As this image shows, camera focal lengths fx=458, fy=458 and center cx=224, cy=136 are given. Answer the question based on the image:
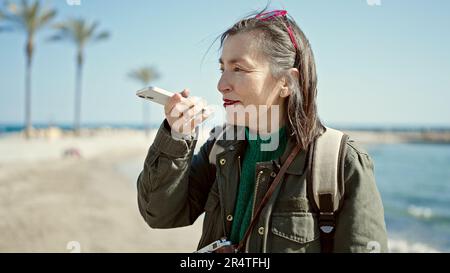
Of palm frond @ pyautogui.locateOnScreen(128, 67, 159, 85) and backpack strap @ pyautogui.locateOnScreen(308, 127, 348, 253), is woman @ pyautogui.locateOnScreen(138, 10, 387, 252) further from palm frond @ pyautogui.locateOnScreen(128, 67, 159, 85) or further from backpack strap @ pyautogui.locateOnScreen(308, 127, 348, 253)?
palm frond @ pyautogui.locateOnScreen(128, 67, 159, 85)

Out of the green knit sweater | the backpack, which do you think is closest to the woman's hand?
the green knit sweater

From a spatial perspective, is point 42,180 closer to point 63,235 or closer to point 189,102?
point 63,235

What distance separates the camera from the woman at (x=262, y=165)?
1598 millimetres

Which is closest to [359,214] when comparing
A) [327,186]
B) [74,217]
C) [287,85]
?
[327,186]

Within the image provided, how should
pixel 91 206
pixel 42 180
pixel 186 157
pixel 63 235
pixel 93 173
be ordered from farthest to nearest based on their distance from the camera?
pixel 93 173 → pixel 42 180 → pixel 91 206 → pixel 63 235 → pixel 186 157

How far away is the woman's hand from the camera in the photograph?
165 cm

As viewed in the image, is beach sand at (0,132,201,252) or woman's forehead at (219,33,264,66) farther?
beach sand at (0,132,201,252)

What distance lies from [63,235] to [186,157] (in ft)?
21.4

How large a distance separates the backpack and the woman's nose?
1.30 feet

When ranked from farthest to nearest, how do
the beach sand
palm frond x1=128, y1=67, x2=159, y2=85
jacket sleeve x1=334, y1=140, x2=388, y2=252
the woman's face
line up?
1. palm frond x1=128, y1=67, x2=159, y2=85
2. the beach sand
3. the woman's face
4. jacket sleeve x1=334, y1=140, x2=388, y2=252

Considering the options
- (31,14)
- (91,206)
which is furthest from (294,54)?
(31,14)

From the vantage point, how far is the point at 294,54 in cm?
179

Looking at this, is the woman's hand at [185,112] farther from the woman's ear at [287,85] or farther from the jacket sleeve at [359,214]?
the jacket sleeve at [359,214]
